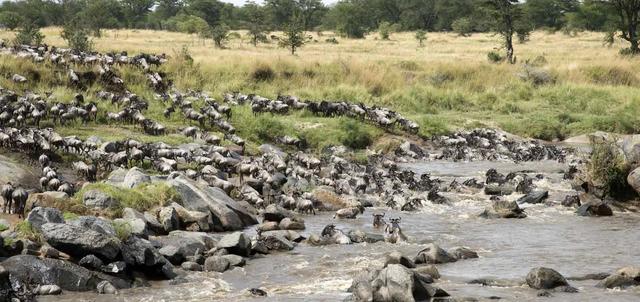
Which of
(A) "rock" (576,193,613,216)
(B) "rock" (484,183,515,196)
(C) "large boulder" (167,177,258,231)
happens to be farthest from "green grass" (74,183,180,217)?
(A) "rock" (576,193,613,216)

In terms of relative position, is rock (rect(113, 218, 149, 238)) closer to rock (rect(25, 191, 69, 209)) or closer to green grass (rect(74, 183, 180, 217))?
green grass (rect(74, 183, 180, 217))

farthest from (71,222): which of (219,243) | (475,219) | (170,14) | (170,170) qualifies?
(170,14)

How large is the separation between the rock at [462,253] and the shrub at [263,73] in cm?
2175

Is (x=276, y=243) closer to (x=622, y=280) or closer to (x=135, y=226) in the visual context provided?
(x=135, y=226)

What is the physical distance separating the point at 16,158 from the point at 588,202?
43.1ft

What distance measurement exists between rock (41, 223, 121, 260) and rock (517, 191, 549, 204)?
34.8 feet

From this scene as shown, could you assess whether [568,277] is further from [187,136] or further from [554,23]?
[554,23]

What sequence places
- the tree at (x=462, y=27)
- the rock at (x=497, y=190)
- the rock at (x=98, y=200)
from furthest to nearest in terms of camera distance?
the tree at (x=462, y=27) → the rock at (x=497, y=190) → the rock at (x=98, y=200)

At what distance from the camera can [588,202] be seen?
16.9 m

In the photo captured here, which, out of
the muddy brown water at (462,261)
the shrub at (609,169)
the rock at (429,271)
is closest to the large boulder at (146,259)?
the muddy brown water at (462,261)

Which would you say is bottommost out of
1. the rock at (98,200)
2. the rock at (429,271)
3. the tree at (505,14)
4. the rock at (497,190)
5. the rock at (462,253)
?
the rock at (497,190)

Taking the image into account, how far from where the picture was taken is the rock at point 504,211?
16469 millimetres

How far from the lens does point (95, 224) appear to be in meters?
11.6

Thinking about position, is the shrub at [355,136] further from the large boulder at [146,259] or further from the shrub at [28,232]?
the shrub at [28,232]
